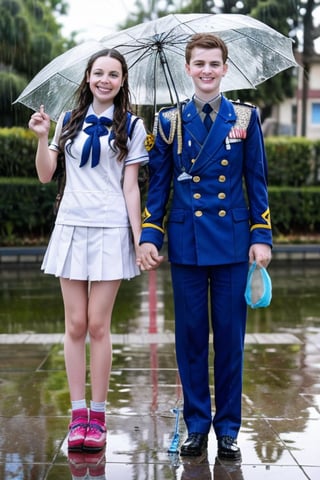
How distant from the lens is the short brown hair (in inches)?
150

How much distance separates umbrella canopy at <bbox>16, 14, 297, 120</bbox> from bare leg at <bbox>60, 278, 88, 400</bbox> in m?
0.95

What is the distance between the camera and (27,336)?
726cm

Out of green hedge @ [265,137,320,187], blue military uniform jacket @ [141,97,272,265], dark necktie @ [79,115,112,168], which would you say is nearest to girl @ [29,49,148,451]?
dark necktie @ [79,115,112,168]

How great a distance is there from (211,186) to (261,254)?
0.40 m

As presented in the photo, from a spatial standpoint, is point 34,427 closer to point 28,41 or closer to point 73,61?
point 73,61

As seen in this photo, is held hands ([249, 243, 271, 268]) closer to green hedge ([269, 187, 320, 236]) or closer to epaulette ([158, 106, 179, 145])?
epaulette ([158, 106, 179, 145])

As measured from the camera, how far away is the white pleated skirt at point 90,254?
3939 millimetres

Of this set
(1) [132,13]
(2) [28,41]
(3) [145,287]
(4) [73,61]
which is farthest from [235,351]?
(2) [28,41]

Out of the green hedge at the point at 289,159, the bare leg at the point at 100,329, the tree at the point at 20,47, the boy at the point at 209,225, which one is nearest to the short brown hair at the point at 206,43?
the boy at the point at 209,225

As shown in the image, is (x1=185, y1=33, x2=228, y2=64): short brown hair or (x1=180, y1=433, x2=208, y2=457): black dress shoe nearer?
(x1=185, y1=33, x2=228, y2=64): short brown hair

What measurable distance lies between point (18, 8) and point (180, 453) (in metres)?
16.2

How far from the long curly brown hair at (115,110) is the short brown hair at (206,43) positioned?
0.37 m

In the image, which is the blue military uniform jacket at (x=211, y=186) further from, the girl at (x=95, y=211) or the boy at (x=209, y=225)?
the girl at (x=95, y=211)

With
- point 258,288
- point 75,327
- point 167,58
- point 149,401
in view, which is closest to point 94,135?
point 167,58
